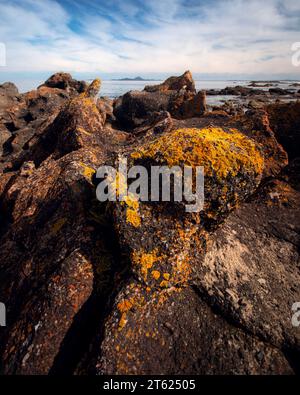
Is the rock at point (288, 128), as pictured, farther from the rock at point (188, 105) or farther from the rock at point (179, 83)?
the rock at point (179, 83)

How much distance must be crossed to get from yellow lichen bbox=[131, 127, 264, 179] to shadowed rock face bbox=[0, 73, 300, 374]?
3 centimetres

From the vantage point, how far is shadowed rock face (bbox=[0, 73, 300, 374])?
4801 mm

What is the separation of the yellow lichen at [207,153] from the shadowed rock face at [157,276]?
0.03m

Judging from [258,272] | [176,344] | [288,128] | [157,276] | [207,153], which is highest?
[207,153]

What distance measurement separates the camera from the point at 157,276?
534cm

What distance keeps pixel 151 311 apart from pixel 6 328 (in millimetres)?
3124

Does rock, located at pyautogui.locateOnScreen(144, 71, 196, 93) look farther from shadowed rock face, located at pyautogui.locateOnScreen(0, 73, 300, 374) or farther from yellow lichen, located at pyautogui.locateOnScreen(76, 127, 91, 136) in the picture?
shadowed rock face, located at pyautogui.locateOnScreen(0, 73, 300, 374)

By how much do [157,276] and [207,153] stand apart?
9.13 feet

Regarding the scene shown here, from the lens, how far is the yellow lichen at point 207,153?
221 inches


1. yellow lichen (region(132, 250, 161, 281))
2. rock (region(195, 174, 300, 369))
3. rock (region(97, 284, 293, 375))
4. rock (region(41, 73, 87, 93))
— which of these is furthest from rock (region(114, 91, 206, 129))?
rock (region(97, 284, 293, 375))

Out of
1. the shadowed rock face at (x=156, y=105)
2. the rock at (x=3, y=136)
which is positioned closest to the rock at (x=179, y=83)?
the shadowed rock face at (x=156, y=105)

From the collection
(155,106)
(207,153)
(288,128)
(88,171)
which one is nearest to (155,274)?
(207,153)

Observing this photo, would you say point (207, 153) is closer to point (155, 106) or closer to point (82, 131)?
point (82, 131)
